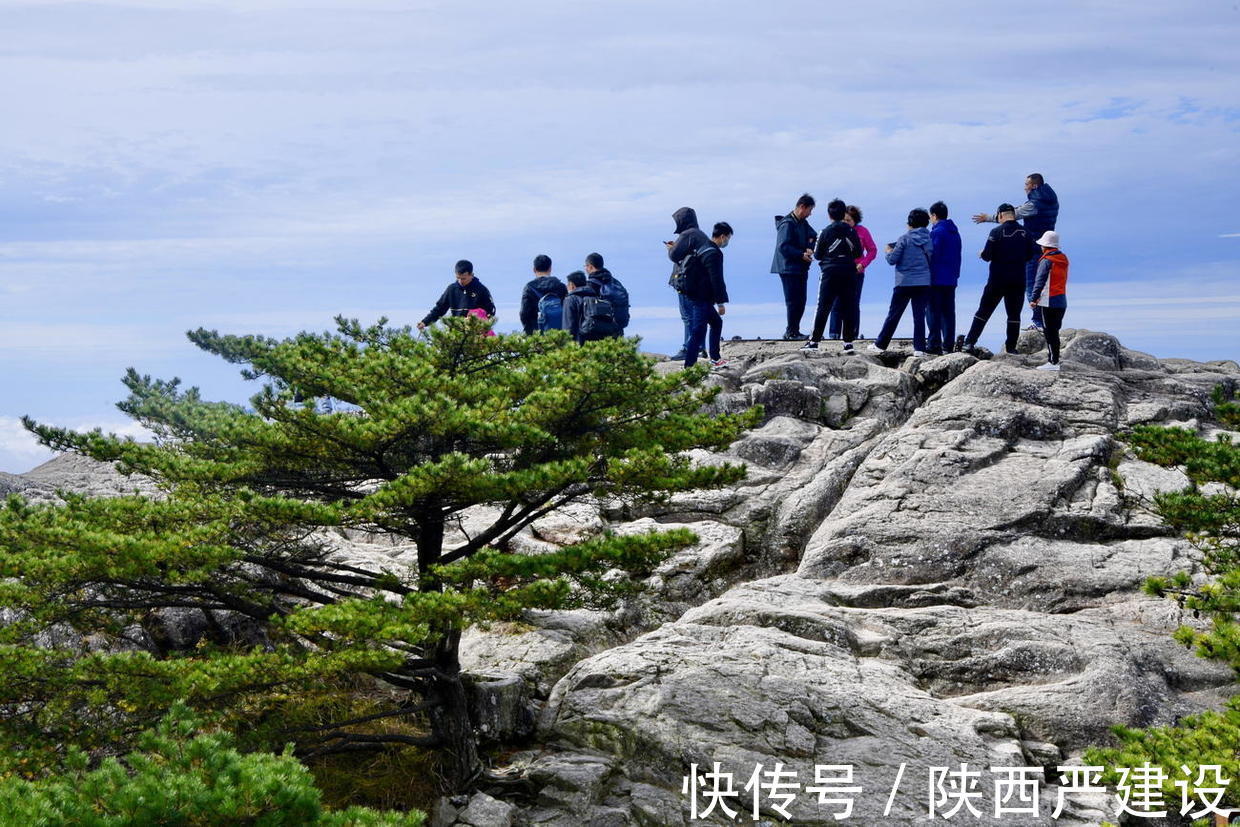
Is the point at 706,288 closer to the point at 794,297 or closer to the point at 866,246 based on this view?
the point at 794,297

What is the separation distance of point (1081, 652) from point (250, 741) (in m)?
9.83

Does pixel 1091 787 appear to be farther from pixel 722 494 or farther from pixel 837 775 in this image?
pixel 722 494

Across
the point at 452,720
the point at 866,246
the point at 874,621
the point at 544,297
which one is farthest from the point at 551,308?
the point at 452,720

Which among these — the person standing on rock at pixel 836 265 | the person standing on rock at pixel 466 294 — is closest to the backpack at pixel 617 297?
the person standing on rock at pixel 466 294

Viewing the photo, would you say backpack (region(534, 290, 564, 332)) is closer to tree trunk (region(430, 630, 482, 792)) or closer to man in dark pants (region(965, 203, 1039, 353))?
man in dark pants (region(965, 203, 1039, 353))

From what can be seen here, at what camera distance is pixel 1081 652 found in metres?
12.7

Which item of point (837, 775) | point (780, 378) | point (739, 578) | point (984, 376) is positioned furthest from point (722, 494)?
point (837, 775)

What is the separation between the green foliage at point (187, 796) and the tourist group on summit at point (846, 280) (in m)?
13.2

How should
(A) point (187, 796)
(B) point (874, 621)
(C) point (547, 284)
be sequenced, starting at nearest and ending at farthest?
(A) point (187, 796)
(B) point (874, 621)
(C) point (547, 284)

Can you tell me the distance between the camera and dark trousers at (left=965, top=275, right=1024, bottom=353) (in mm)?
21516

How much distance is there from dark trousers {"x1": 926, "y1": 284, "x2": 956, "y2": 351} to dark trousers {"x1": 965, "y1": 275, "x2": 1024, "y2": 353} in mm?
629

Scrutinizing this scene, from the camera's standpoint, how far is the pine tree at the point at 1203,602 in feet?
30.4

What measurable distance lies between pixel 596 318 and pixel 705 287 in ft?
8.38

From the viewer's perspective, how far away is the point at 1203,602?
1058cm
